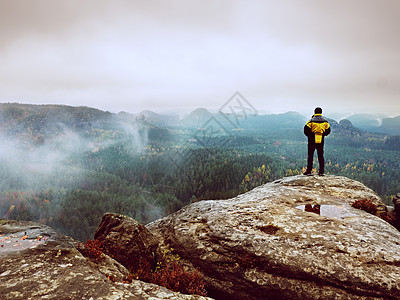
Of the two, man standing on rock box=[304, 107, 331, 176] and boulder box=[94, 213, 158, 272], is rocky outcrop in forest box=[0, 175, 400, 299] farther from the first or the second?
man standing on rock box=[304, 107, 331, 176]

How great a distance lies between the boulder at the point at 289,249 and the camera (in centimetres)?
880

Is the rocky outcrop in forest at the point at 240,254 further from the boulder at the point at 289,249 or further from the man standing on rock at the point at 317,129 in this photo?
the man standing on rock at the point at 317,129

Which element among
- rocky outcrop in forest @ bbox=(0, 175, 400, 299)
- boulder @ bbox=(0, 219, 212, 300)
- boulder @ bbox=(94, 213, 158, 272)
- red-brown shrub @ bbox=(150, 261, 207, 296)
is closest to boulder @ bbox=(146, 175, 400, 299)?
rocky outcrop in forest @ bbox=(0, 175, 400, 299)

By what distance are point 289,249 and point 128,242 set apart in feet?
26.2

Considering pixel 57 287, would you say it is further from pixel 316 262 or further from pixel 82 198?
pixel 82 198

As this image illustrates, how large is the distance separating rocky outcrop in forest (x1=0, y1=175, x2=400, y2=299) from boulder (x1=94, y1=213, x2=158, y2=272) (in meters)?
0.05

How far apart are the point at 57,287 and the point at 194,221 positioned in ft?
28.3

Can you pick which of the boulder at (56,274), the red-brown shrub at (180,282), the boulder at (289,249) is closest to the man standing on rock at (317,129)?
the boulder at (289,249)

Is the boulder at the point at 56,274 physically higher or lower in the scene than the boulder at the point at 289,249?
higher

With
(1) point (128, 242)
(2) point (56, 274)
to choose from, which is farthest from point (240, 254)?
(2) point (56, 274)

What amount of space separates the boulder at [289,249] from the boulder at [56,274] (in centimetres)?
361

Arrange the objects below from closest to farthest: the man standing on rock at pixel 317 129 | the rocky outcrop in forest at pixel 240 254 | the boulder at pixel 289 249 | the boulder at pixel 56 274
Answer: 1. the boulder at pixel 56 274
2. the rocky outcrop in forest at pixel 240 254
3. the boulder at pixel 289 249
4. the man standing on rock at pixel 317 129

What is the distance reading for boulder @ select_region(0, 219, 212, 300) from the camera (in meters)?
6.36

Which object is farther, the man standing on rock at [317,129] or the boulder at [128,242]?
the man standing on rock at [317,129]
